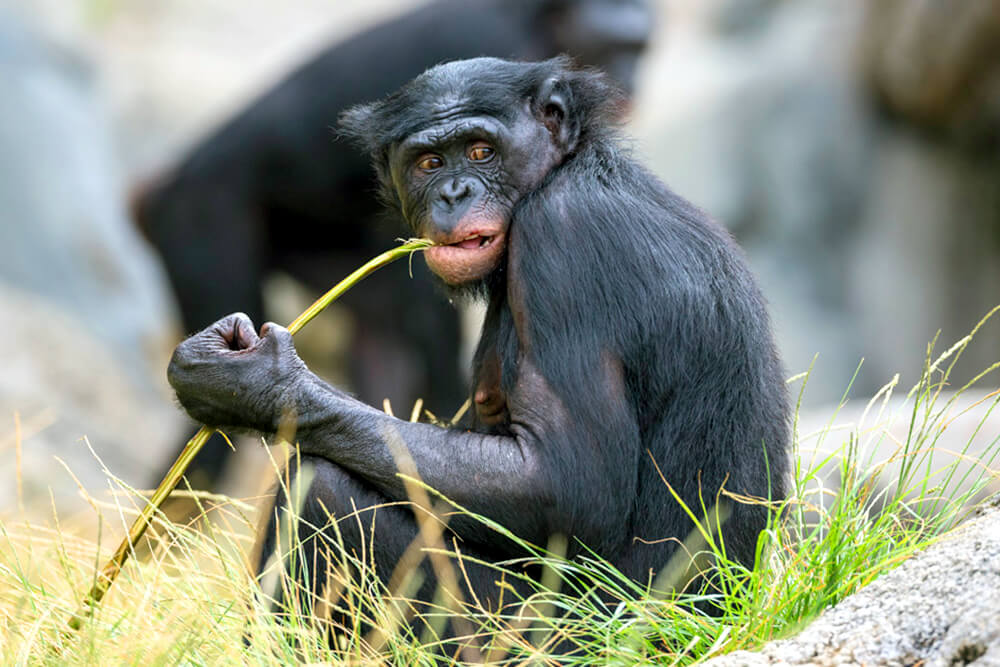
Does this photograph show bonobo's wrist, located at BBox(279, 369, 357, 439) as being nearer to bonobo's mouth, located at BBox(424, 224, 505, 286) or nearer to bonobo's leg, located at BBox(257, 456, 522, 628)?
bonobo's leg, located at BBox(257, 456, 522, 628)

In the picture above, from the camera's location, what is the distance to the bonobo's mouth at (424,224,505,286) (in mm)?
3615

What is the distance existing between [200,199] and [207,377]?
590cm

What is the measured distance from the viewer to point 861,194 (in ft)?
40.4

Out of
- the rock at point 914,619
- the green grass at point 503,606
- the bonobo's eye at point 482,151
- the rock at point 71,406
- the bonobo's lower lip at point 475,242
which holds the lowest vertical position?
the rock at point 71,406

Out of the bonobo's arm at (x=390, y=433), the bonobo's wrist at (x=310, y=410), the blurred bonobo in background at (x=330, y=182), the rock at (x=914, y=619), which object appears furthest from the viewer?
the blurred bonobo in background at (x=330, y=182)

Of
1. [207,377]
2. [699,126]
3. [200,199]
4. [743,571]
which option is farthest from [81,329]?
[743,571]

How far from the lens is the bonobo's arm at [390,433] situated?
10.3 ft

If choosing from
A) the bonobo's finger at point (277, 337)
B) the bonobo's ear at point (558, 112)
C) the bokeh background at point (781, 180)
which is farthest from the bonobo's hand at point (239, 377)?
the bokeh background at point (781, 180)

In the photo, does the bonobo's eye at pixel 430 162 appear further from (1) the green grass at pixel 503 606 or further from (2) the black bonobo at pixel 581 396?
(1) the green grass at pixel 503 606

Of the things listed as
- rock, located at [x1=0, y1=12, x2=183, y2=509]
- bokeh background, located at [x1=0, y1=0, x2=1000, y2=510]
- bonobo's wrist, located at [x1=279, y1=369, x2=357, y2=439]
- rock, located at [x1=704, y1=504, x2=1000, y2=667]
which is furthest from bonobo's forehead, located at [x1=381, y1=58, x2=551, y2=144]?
bokeh background, located at [x1=0, y1=0, x2=1000, y2=510]

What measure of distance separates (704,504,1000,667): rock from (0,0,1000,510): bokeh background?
29.2ft

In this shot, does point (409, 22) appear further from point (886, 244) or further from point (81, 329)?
point (886, 244)

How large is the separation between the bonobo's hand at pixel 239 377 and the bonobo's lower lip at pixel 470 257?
55 centimetres

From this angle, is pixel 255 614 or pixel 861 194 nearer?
pixel 255 614
